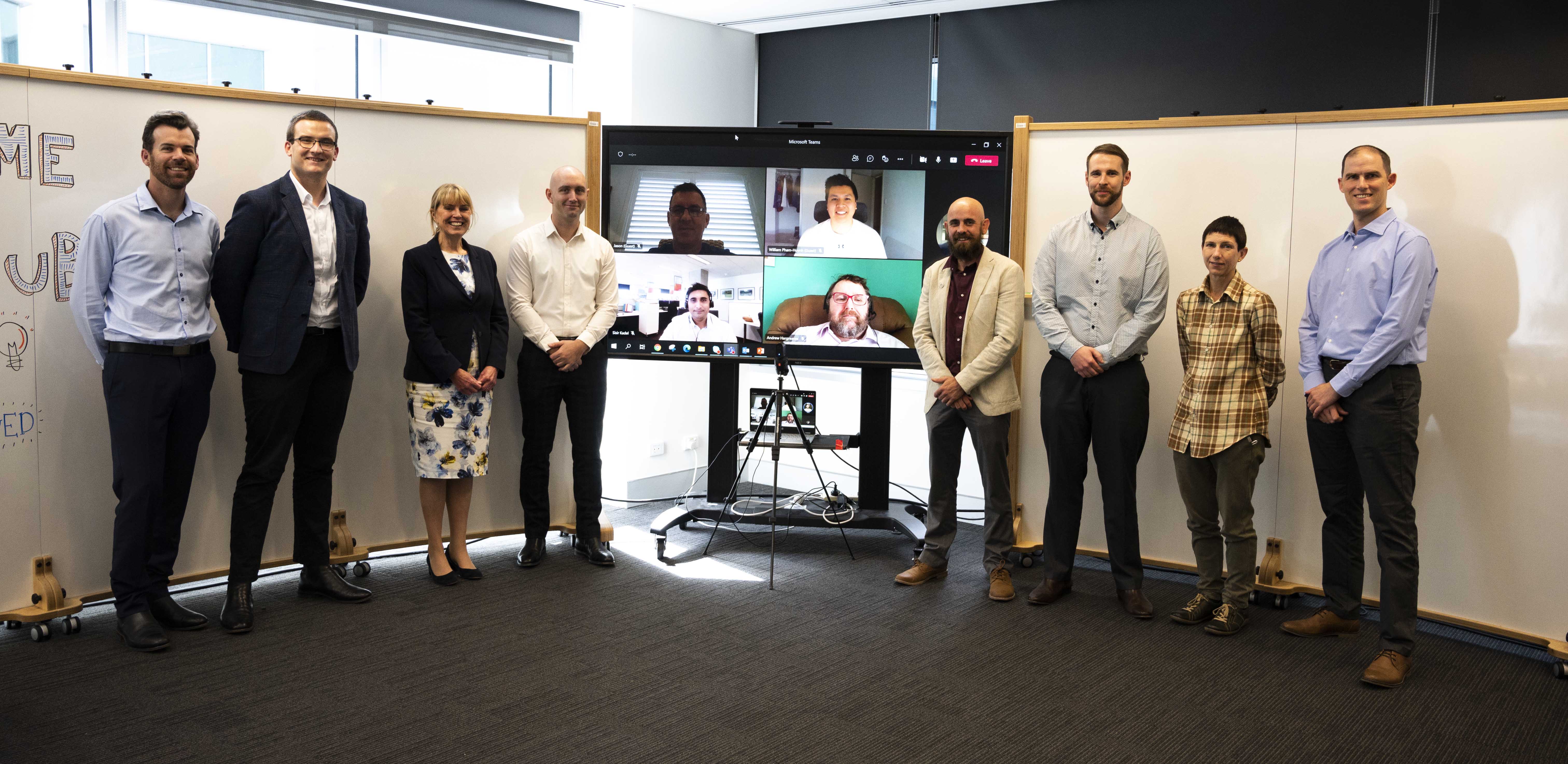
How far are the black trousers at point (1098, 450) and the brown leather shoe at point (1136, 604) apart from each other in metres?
0.02

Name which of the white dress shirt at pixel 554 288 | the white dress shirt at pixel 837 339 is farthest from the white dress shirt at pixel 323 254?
the white dress shirt at pixel 837 339

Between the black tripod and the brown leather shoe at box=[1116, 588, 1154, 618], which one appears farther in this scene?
the black tripod

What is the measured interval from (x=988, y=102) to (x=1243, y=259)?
2.14m

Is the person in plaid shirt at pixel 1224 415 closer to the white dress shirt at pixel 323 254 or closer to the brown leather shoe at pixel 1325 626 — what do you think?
the brown leather shoe at pixel 1325 626

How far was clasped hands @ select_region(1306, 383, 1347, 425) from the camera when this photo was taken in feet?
10.3

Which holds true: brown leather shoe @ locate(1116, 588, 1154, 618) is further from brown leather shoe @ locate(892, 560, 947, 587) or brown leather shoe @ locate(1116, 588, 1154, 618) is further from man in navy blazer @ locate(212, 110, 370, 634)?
man in navy blazer @ locate(212, 110, 370, 634)

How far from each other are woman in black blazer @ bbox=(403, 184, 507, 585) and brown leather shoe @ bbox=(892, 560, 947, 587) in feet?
5.83

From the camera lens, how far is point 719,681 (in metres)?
2.89

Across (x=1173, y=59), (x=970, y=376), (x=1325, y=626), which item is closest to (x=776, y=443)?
(x=970, y=376)

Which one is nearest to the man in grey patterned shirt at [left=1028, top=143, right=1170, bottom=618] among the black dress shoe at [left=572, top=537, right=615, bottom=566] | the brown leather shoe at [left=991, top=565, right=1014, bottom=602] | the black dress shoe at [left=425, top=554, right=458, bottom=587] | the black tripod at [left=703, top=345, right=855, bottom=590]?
the brown leather shoe at [left=991, top=565, right=1014, bottom=602]

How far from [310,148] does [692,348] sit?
1.82 metres

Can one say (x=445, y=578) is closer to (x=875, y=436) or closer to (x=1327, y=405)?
(x=875, y=436)

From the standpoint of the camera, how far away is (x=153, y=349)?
3.06 metres

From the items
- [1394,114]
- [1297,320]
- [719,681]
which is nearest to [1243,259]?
[1297,320]
